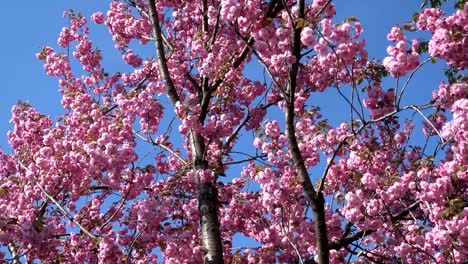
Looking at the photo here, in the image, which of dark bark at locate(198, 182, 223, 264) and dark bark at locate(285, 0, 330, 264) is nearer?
dark bark at locate(285, 0, 330, 264)

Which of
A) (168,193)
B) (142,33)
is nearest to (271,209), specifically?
(168,193)

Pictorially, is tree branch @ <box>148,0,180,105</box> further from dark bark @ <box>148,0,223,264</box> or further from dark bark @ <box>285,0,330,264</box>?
dark bark @ <box>285,0,330,264</box>

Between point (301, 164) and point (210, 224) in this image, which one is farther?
point (210, 224)

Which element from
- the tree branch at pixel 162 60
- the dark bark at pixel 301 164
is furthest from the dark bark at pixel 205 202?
the dark bark at pixel 301 164

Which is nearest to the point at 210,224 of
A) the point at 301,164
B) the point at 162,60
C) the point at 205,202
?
the point at 205,202

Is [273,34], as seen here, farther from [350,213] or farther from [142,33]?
[142,33]

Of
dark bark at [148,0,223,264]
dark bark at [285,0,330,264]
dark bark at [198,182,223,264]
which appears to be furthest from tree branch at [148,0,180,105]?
dark bark at [285,0,330,264]

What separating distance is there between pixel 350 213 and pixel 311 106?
Answer: 2.32 meters

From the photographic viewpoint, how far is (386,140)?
8.24 metres

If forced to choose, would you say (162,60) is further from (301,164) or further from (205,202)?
(301,164)

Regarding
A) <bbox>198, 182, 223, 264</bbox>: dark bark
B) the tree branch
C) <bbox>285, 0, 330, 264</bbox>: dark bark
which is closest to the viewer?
<bbox>285, 0, 330, 264</bbox>: dark bark

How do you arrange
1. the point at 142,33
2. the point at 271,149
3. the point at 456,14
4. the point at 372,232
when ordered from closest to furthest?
1. the point at 456,14
2. the point at 372,232
3. the point at 271,149
4. the point at 142,33

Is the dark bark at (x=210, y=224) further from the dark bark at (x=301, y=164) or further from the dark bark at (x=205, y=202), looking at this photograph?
the dark bark at (x=301, y=164)

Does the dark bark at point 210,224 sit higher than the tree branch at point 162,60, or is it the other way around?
the tree branch at point 162,60
